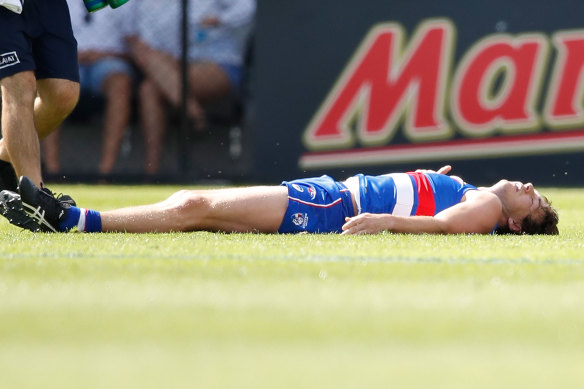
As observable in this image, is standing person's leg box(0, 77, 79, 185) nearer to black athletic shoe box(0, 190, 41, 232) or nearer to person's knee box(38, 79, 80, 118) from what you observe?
person's knee box(38, 79, 80, 118)

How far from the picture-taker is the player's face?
15.8 feet

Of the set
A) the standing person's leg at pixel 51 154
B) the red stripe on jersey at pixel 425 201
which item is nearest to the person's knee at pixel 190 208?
the red stripe on jersey at pixel 425 201

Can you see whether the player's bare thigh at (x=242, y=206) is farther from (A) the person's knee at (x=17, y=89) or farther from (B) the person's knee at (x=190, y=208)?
(A) the person's knee at (x=17, y=89)

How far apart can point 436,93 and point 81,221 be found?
609cm

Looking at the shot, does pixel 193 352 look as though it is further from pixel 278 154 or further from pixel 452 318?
pixel 278 154

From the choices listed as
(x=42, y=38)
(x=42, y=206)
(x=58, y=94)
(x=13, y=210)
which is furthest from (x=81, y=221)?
(x=42, y=38)

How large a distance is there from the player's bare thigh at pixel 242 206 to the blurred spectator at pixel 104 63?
230 inches

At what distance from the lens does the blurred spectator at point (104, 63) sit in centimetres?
1008

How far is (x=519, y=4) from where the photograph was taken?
10070mm

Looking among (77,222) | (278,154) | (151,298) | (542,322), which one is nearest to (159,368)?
(151,298)

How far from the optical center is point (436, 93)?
10047 millimetres

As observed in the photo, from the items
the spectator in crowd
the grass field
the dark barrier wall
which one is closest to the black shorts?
the spectator in crowd

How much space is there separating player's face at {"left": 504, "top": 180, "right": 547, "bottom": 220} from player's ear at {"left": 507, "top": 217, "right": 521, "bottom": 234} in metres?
0.02

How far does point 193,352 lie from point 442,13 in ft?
27.4
